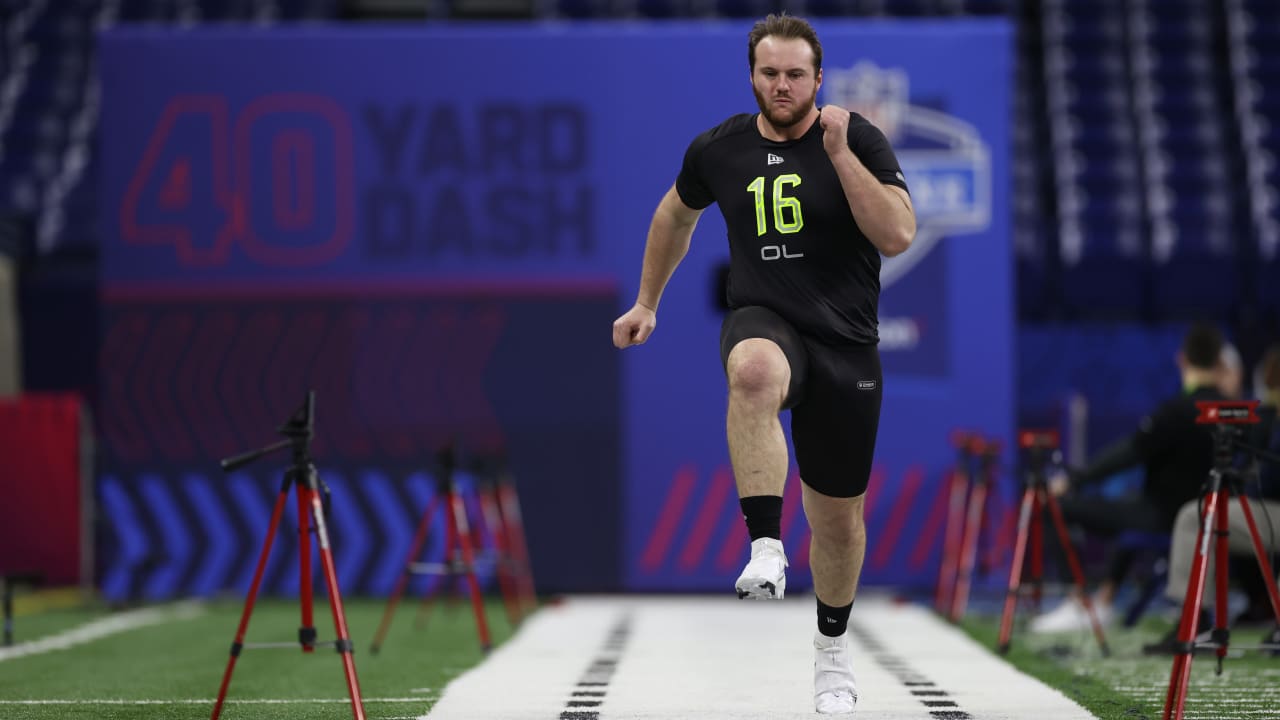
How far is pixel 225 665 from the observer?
22.1ft

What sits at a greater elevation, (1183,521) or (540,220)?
(540,220)

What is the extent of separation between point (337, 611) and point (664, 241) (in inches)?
51.3

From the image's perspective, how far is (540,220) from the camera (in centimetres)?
1058

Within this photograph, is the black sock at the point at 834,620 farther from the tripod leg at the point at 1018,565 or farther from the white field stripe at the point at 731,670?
the tripod leg at the point at 1018,565

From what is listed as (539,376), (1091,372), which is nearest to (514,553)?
(539,376)

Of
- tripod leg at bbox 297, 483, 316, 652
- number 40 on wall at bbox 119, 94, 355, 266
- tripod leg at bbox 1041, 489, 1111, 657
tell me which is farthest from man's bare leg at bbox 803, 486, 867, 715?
number 40 on wall at bbox 119, 94, 355, 266

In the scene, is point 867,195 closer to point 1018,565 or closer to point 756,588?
point 756,588

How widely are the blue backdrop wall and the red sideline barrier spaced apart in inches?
13.5

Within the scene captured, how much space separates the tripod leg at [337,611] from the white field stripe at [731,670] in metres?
0.59

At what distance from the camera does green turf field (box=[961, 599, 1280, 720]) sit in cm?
500

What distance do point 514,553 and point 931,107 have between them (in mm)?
3635

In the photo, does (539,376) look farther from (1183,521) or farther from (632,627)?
(1183,521)

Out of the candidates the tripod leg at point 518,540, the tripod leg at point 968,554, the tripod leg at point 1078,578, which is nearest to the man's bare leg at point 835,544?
the tripod leg at point 1078,578

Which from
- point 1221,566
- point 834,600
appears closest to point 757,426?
point 834,600
